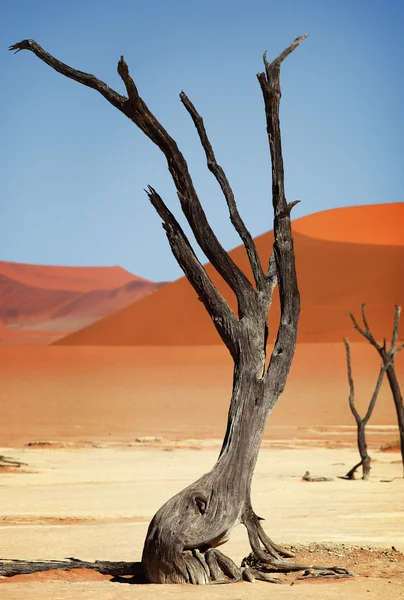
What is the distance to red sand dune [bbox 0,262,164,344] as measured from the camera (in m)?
162

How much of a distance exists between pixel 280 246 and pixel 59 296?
6647 inches

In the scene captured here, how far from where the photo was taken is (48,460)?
1888 cm

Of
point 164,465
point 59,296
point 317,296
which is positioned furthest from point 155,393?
point 59,296

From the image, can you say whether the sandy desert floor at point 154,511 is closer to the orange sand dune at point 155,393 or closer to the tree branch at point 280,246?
the tree branch at point 280,246

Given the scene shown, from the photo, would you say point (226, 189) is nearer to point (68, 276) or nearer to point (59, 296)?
point (59, 296)

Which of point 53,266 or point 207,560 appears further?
point 53,266

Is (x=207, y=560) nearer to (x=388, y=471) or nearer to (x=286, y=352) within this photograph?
(x=286, y=352)

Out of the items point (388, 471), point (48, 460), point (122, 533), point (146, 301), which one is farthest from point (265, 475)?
point (146, 301)

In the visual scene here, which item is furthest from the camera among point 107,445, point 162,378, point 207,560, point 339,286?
point 339,286

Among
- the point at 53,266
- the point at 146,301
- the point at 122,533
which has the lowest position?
the point at 122,533

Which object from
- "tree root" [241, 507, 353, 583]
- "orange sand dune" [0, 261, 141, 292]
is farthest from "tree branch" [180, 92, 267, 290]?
"orange sand dune" [0, 261, 141, 292]

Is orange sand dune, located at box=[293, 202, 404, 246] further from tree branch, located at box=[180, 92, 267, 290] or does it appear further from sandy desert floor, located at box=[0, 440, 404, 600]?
tree branch, located at box=[180, 92, 267, 290]

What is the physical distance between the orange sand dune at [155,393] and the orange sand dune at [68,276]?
129 m

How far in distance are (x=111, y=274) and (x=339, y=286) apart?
413 feet
